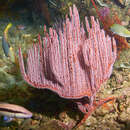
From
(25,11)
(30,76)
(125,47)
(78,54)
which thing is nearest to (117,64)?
(125,47)

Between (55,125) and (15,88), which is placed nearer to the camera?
(55,125)

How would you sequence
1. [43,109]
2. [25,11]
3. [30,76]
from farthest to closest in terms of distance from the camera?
[25,11] < [43,109] < [30,76]

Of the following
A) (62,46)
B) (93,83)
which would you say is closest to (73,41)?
(62,46)

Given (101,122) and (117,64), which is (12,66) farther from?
(117,64)

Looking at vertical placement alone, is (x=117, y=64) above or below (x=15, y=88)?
above

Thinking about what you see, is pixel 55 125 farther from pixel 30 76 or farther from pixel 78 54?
pixel 78 54

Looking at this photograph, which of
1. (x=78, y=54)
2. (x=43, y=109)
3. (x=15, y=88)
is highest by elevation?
(x=78, y=54)

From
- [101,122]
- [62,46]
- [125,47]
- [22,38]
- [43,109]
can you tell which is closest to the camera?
[62,46]
